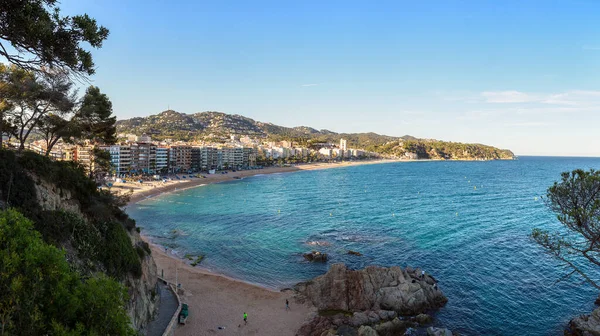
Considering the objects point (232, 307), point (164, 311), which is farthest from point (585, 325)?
point (164, 311)

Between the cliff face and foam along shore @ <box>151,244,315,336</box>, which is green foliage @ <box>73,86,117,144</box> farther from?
foam along shore @ <box>151,244,315,336</box>

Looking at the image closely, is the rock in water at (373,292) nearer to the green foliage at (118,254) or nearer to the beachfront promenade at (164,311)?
the beachfront promenade at (164,311)

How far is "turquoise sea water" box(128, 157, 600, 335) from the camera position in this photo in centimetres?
2331

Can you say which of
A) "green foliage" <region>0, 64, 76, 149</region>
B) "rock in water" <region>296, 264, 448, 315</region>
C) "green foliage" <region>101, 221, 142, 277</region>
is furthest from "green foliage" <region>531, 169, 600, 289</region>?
"green foliage" <region>0, 64, 76, 149</region>

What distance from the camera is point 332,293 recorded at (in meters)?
23.4

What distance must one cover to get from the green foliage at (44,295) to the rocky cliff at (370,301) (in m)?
14.5

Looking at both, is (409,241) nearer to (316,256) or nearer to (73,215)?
(316,256)

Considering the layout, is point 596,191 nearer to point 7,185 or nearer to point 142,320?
point 142,320

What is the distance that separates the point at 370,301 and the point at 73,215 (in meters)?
18.0

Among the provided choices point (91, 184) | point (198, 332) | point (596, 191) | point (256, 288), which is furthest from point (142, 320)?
point (596, 191)

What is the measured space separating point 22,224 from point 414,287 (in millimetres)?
22179

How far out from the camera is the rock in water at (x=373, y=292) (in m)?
21.9

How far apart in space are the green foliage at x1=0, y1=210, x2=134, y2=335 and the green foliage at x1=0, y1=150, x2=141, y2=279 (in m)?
6.88

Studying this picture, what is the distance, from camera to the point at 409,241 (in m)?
37.8
